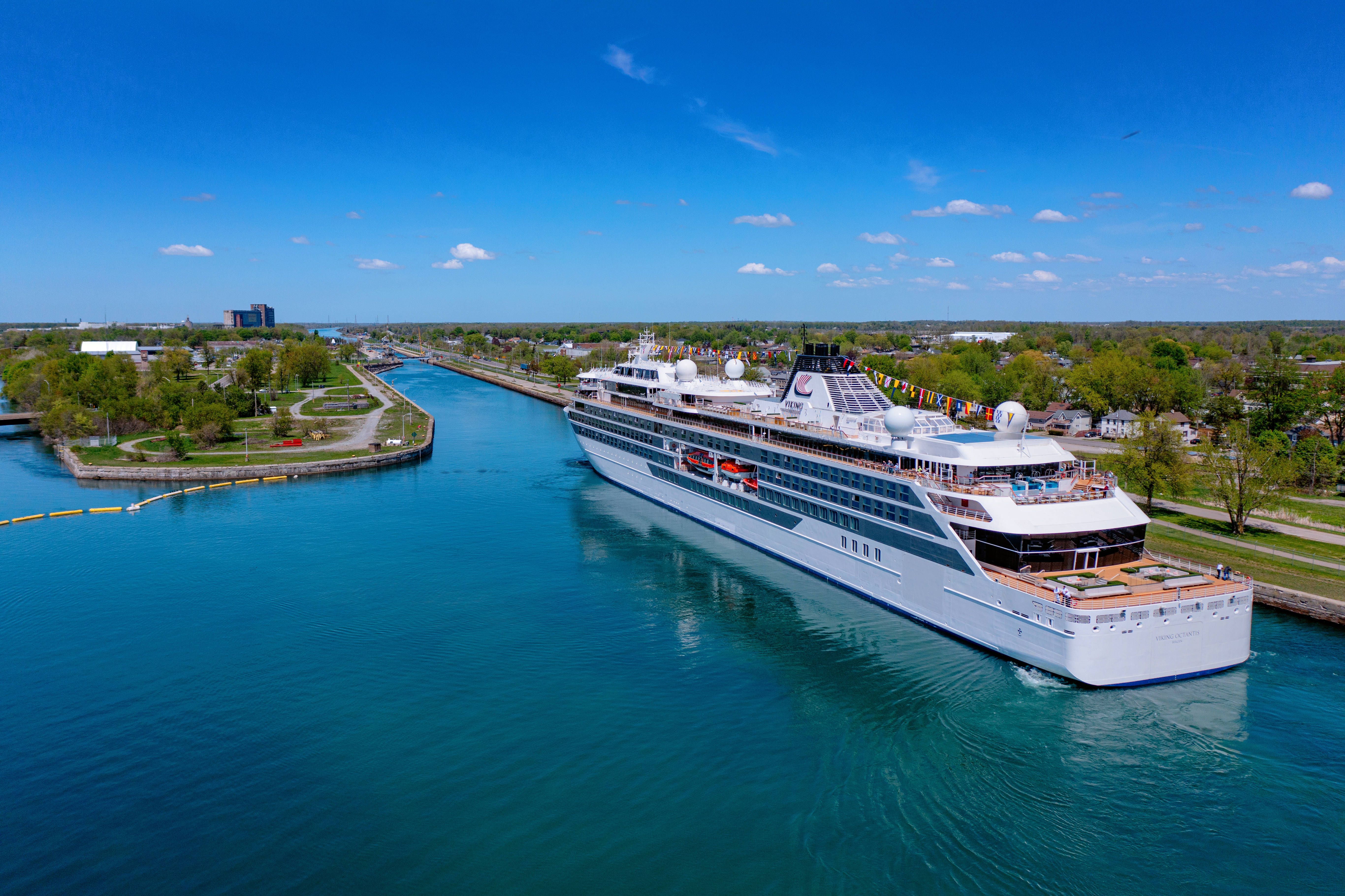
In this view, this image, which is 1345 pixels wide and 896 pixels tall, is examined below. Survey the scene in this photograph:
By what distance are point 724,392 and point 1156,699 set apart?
27.6 metres

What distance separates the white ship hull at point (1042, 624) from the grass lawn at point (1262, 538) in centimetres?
1236

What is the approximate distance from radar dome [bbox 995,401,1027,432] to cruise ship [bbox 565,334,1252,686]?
6cm

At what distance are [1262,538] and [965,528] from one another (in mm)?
20938

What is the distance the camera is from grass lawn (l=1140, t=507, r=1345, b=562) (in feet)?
109

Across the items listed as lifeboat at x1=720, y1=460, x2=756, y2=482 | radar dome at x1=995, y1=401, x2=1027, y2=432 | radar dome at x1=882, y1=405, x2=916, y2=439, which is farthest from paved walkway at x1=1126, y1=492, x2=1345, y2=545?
lifeboat at x1=720, y1=460, x2=756, y2=482

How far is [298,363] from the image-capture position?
11706cm

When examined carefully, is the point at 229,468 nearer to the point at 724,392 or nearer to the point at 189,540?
the point at 189,540

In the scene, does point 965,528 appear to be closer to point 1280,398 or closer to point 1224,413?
point 1280,398

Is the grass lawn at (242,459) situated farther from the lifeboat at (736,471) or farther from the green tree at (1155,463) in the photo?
the green tree at (1155,463)

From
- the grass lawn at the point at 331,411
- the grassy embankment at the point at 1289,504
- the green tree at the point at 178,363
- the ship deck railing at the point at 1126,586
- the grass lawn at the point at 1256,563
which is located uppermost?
the green tree at the point at 178,363

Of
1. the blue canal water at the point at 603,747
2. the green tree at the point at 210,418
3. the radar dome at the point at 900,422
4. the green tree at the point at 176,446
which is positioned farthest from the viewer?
the green tree at the point at 210,418

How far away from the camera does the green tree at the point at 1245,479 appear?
3656cm

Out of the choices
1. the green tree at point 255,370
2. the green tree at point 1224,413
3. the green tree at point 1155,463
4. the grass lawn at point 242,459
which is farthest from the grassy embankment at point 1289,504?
the green tree at point 255,370

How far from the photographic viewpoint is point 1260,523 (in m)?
38.5
